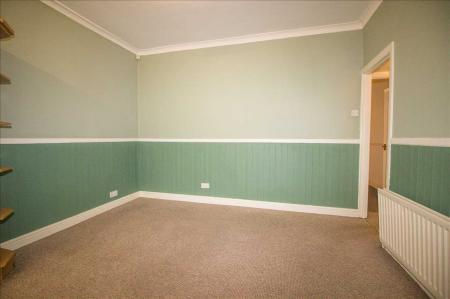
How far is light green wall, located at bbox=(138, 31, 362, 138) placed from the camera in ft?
10.1

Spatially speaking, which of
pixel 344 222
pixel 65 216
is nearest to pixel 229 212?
pixel 344 222

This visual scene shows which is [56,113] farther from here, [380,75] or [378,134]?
[378,134]

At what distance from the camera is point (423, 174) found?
164 cm

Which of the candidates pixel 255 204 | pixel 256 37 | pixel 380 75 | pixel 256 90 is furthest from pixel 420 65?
pixel 380 75

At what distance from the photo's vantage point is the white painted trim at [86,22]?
2.51 meters

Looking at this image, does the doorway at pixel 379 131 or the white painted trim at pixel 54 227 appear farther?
the doorway at pixel 379 131

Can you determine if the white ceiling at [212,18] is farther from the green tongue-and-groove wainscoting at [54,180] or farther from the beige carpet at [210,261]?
the beige carpet at [210,261]

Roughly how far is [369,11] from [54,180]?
4381mm

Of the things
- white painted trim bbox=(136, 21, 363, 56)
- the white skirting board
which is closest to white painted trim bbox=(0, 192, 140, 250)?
the white skirting board

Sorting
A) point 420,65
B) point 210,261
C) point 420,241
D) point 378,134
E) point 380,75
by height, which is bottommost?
point 210,261

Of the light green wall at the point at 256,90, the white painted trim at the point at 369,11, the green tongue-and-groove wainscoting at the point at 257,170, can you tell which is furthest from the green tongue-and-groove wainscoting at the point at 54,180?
the white painted trim at the point at 369,11

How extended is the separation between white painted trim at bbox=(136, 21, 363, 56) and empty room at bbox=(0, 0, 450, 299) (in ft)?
0.07

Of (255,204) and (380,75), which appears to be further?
(380,75)

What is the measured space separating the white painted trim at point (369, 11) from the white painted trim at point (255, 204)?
261 centimetres
